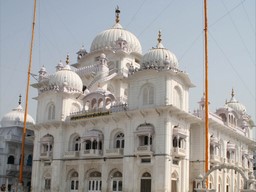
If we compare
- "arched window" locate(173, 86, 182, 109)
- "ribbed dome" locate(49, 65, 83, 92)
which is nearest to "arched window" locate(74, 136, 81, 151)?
"ribbed dome" locate(49, 65, 83, 92)

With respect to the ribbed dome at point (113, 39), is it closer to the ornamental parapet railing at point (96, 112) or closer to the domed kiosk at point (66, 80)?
the domed kiosk at point (66, 80)

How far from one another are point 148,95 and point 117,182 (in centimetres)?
771

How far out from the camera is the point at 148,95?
3238 centimetres

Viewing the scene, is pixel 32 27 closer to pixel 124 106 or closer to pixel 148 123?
pixel 124 106

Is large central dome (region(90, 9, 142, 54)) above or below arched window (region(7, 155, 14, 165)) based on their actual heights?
above

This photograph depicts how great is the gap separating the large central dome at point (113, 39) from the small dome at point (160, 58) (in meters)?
12.4

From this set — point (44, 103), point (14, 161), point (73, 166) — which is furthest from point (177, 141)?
point (14, 161)

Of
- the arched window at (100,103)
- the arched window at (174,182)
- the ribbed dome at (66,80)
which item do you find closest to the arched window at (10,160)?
the ribbed dome at (66,80)

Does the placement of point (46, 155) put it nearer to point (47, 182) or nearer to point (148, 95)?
point (47, 182)

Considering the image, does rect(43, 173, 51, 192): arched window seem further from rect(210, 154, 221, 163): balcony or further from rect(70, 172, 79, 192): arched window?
rect(210, 154, 221, 163): balcony

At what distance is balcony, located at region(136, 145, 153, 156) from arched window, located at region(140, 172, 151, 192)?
1.70 metres

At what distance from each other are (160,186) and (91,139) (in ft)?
25.6

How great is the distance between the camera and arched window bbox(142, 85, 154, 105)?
106 feet

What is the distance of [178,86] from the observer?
32938 millimetres
